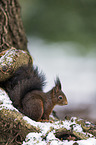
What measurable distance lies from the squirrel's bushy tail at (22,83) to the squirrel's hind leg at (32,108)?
0.06m

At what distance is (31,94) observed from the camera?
2.17 meters

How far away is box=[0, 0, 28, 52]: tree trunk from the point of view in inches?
111

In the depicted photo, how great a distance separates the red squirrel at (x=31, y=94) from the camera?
209 centimetres

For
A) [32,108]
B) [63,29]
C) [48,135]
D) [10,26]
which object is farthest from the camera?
[63,29]

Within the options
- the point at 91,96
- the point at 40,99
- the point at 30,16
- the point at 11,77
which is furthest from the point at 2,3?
the point at 30,16

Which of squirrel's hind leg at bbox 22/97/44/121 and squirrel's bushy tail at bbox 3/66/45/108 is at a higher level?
squirrel's bushy tail at bbox 3/66/45/108

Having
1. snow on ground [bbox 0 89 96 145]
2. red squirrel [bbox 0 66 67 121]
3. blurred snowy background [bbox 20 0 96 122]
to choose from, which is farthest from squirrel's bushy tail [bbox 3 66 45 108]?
blurred snowy background [bbox 20 0 96 122]

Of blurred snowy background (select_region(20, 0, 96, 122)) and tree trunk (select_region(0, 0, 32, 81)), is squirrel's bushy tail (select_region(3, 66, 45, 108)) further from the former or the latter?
blurred snowy background (select_region(20, 0, 96, 122))

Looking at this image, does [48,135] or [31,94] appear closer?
[48,135]

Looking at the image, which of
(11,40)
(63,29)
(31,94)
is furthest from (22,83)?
(63,29)

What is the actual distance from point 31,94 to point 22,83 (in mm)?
132

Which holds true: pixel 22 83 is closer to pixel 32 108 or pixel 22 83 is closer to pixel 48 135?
pixel 32 108

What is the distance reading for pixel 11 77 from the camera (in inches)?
89.4

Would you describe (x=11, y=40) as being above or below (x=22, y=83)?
above
